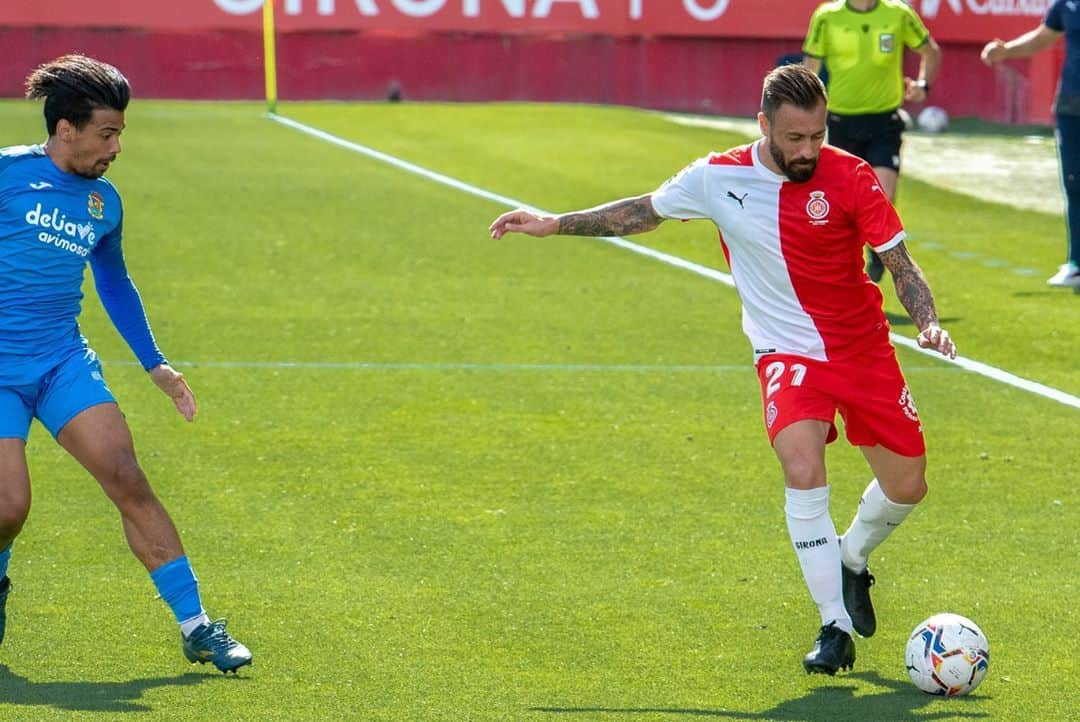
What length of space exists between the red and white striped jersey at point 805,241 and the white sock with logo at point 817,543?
554mm

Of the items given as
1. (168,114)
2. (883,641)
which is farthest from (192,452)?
(168,114)

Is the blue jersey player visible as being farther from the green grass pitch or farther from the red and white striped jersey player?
the red and white striped jersey player

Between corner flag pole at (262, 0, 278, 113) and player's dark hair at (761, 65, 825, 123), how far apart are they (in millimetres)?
22350

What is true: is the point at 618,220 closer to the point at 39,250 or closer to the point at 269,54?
the point at 39,250

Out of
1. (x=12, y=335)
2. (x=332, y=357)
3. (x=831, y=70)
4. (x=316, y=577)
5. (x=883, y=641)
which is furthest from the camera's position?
(x=831, y=70)

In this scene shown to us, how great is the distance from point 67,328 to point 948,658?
10.6ft

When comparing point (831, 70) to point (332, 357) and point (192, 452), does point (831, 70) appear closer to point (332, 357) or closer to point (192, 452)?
point (332, 357)

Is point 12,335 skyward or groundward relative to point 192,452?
skyward

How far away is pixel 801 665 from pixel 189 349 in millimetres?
7041

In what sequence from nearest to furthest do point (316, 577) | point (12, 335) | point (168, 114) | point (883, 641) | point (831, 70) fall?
point (12, 335)
point (883, 641)
point (316, 577)
point (831, 70)
point (168, 114)

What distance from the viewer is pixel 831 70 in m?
15.2

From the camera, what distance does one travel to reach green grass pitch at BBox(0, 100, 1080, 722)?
658cm

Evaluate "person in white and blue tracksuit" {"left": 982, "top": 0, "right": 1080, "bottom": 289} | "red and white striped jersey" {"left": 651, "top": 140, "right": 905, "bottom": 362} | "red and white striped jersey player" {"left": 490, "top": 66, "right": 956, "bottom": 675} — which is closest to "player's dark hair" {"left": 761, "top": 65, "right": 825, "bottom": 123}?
"red and white striped jersey player" {"left": 490, "top": 66, "right": 956, "bottom": 675}

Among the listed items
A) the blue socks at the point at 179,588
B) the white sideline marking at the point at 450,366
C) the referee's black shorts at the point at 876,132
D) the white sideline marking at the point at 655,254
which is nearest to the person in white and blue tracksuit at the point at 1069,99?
the referee's black shorts at the point at 876,132
